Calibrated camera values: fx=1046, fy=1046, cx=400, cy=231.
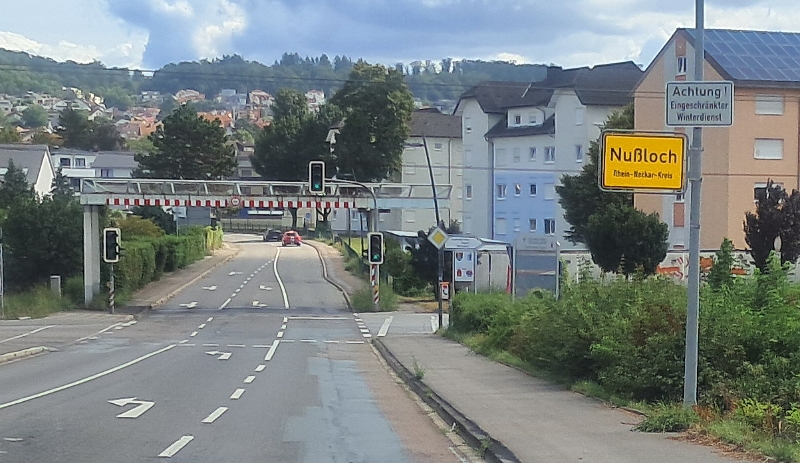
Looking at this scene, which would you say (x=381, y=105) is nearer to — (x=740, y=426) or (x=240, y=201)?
(x=240, y=201)

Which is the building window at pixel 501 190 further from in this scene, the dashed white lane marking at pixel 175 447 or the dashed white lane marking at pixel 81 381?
the dashed white lane marking at pixel 175 447

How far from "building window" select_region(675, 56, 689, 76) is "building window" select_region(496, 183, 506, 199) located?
24.0m

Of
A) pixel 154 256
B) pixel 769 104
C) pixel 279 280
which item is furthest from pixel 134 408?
pixel 279 280

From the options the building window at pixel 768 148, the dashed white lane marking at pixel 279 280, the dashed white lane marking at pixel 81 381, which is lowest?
the dashed white lane marking at pixel 279 280

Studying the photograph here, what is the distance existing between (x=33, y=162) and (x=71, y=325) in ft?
234

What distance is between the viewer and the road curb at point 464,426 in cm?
1082

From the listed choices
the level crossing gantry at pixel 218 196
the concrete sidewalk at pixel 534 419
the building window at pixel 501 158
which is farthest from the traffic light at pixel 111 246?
the building window at pixel 501 158

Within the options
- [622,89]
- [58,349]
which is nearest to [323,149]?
[622,89]

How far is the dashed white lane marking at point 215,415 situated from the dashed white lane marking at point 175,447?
1.69 metres

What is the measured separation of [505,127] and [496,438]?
70042 mm

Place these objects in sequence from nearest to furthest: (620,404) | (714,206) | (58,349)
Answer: (620,404)
(58,349)
(714,206)

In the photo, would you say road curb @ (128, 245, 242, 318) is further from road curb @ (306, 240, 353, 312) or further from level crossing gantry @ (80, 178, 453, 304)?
road curb @ (306, 240, 353, 312)

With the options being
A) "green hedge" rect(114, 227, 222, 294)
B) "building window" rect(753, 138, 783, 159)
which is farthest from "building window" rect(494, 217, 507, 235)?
"building window" rect(753, 138, 783, 159)

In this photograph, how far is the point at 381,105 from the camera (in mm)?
93188
